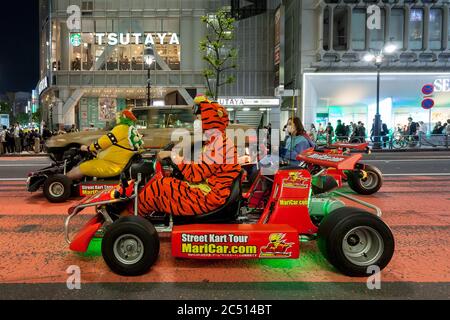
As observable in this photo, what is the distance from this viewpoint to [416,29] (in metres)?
31.5

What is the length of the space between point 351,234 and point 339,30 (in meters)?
30.4

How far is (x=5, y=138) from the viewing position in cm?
2462

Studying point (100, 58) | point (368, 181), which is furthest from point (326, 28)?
point (368, 181)

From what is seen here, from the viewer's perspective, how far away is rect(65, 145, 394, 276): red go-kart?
13.9 feet

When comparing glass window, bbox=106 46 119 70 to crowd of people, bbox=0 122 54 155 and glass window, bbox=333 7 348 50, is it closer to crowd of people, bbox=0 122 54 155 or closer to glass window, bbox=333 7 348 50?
crowd of people, bbox=0 122 54 155

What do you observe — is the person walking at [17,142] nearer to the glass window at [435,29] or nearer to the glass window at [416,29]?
the glass window at [416,29]

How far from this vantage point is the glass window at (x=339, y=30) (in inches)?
1244

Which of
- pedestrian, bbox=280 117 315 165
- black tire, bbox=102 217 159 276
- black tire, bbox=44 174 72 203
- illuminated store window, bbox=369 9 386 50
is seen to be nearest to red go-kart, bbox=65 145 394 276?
black tire, bbox=102 217 159 276

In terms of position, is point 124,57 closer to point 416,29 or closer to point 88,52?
point 88,52

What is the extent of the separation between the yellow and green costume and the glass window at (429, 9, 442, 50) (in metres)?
30.2

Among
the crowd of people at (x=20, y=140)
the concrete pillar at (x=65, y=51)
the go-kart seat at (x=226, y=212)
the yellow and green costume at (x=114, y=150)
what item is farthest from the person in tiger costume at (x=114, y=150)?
the concrete pillar at (x=65, y=51)

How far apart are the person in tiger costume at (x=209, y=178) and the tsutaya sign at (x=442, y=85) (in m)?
30.8
